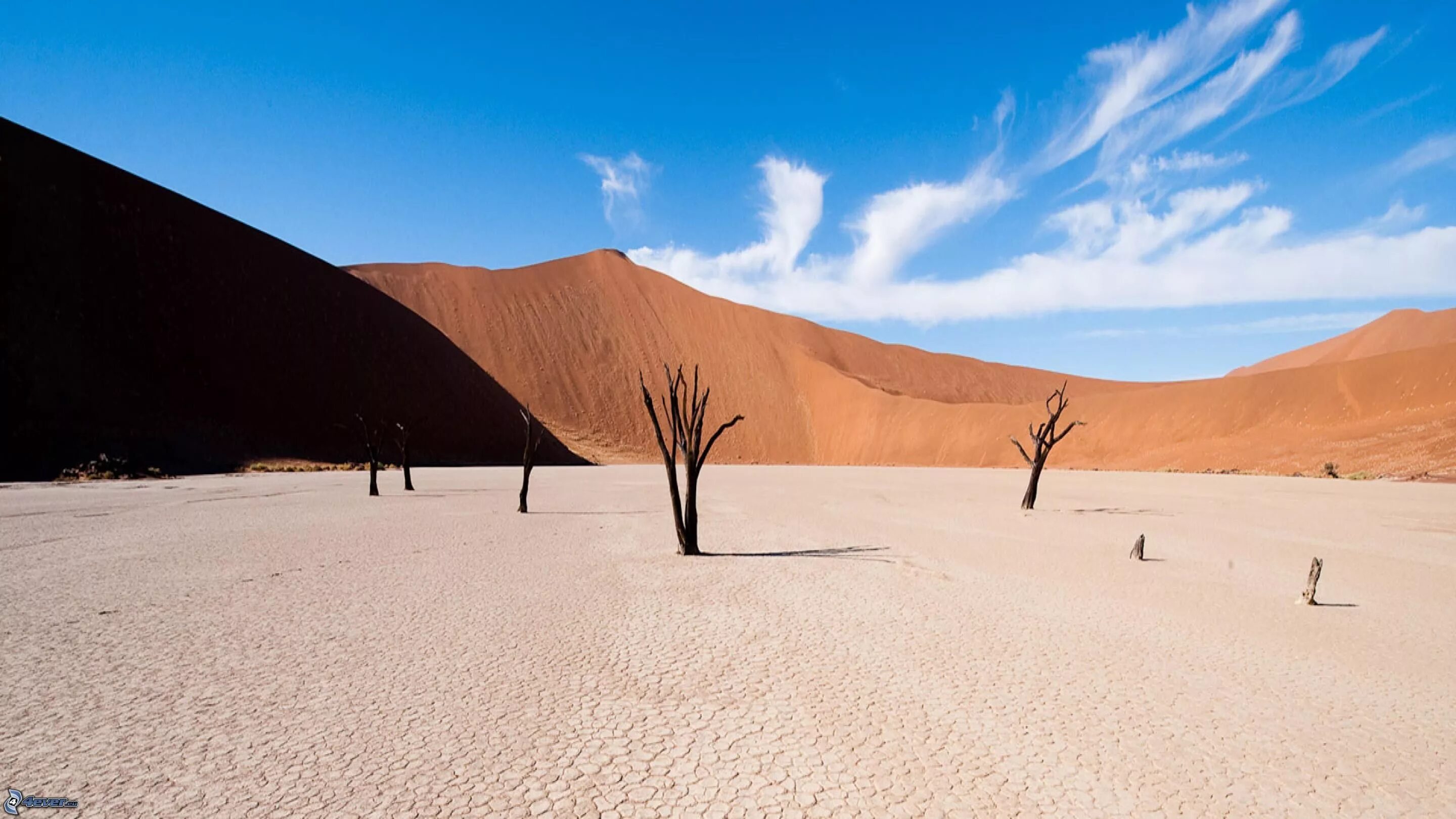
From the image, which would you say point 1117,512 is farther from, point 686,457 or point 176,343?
point 176,343

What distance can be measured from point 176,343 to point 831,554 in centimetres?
4164

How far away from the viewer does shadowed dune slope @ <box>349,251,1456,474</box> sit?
44.6 metres

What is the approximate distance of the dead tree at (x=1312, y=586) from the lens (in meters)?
7.36

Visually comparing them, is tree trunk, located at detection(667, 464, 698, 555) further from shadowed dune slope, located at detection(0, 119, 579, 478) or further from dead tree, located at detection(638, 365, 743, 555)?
shadowed dune slope, located at detection(0, 119, 579, 478)

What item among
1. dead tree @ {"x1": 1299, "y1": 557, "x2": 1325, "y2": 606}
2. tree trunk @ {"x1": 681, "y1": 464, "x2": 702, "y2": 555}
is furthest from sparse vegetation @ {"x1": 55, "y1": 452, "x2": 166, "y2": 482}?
dead tree @ {"x1": 1299, "y1": 557, "x2": 1325, "y2": 606}

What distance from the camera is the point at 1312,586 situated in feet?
24.6

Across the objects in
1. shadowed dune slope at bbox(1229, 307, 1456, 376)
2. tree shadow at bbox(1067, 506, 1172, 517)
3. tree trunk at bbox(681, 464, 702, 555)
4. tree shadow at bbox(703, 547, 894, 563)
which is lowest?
tree shadow at bbox(703, 547, 894, 563)

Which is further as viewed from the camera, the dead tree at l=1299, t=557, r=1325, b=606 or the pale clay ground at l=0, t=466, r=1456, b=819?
the dead tree at l=1299, t=557, r=1325, b=606

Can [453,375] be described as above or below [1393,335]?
below

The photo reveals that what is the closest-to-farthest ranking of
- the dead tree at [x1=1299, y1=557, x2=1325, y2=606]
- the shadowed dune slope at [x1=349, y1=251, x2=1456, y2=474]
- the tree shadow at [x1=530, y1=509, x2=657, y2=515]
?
1. the dead tree at [x1=1299, y1=557, x2=1325, y2=606]
2. the tree shadow at [x1=530, y1=509, x2=657, y2=515]
3. the shadowed dune slope at [x1=349, y1=251, x2=1456, y2=474]

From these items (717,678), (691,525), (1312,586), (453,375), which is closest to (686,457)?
(691,525)

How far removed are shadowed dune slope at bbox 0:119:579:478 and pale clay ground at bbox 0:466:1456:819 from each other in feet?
64.8

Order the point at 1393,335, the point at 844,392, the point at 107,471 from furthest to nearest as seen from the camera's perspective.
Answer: the point at 1393,335 → the point at 844,392 → the point at 107,471

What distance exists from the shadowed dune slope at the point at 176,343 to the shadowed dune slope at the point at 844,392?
55.7 feet
